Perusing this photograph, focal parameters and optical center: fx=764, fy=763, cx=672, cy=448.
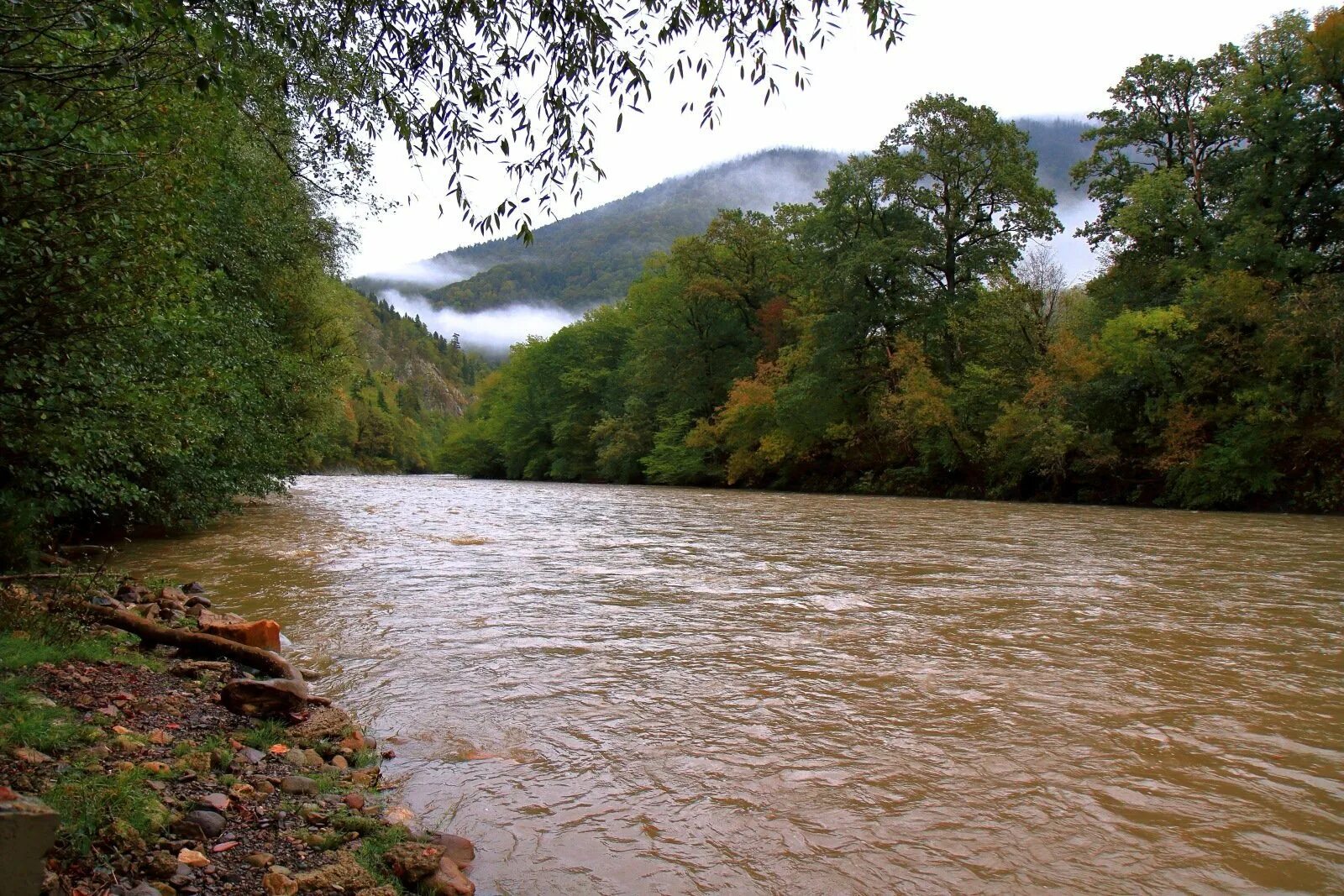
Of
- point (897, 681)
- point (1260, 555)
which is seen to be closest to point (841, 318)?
point (1260, 555)

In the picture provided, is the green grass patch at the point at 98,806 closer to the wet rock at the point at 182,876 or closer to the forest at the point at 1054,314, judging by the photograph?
the wet rock at the point at 182,876

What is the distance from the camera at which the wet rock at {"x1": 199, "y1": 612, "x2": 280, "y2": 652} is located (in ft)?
20.1

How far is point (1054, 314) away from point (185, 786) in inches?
1327

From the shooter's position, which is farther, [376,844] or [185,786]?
[185,786]

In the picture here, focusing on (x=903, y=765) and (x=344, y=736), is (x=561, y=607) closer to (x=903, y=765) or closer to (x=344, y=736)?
(x=344, y=736)

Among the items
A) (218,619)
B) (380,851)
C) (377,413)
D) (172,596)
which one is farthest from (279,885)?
(377,413)

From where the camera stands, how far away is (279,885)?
8.96 feet

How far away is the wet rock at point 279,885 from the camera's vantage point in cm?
271

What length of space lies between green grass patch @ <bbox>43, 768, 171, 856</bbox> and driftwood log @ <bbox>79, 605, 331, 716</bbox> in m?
1.53

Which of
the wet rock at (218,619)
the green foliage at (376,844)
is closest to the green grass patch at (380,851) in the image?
the green foliage at (376,844)

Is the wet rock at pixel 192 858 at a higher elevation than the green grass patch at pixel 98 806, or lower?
lower

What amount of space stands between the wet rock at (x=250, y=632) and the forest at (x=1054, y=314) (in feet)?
83.1

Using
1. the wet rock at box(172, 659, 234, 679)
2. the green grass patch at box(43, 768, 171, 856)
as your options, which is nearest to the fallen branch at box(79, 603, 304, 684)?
the wet rock at box(172, 659, 234, 679)

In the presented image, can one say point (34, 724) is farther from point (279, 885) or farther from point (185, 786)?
point (279, 885)
